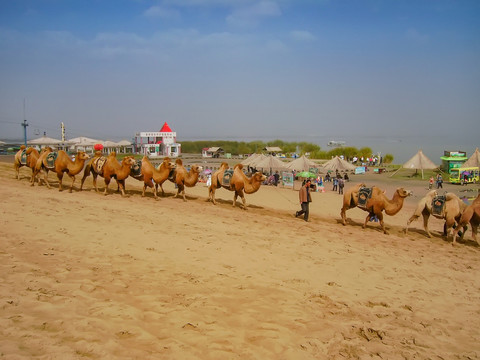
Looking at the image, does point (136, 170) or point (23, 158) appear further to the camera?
point (23, 158)

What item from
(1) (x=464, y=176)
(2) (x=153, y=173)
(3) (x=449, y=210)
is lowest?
(1) (x=464, y=176)

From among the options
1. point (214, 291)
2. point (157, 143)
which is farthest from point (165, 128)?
point (214, 291)

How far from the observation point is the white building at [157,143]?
6800cm

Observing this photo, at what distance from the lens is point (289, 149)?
109 metres

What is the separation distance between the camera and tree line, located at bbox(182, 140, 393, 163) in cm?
7243

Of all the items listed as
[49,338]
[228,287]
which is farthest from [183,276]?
[49,338]

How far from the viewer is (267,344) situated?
4.04 metres

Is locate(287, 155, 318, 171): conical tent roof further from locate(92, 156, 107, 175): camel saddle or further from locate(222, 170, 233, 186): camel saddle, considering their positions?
locate(92, 156, 107, 175): camel saddle

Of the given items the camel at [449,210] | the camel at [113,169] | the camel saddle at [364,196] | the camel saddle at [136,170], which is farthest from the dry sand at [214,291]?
the camel saddle at [136,170]

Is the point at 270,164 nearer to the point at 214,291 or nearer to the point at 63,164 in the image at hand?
the point at 63,164

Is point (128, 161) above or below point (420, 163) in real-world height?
above

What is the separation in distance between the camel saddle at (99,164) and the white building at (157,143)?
173ft

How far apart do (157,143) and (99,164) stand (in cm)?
5583

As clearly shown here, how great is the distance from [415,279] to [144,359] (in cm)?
589
